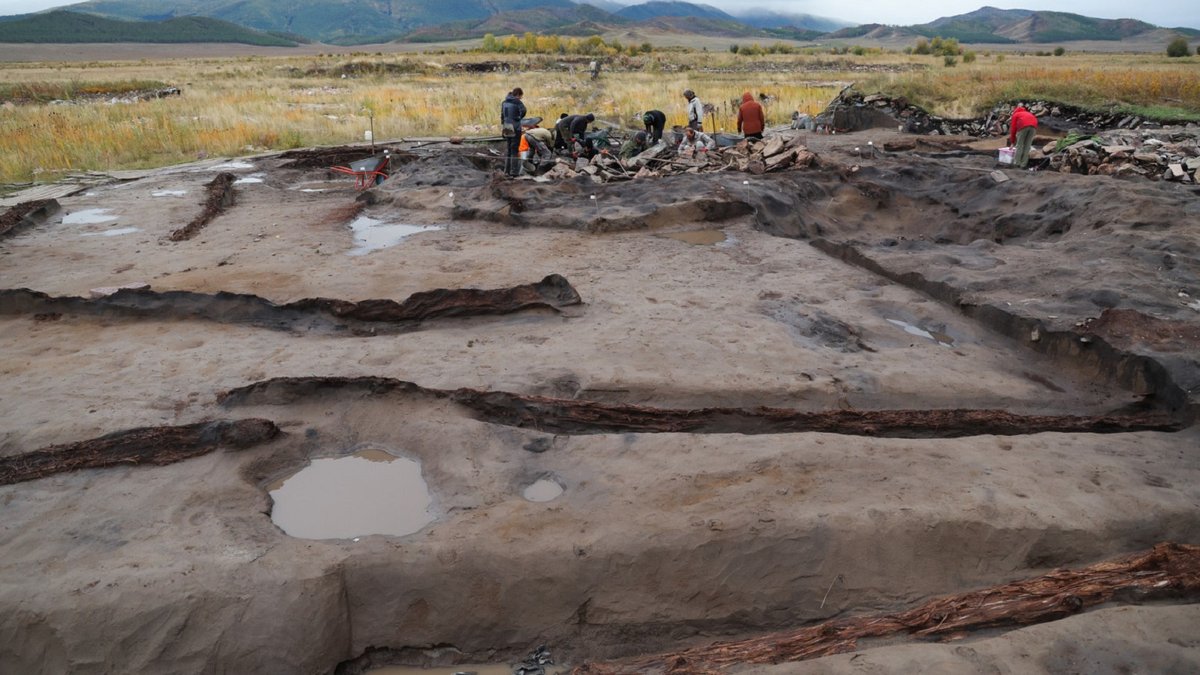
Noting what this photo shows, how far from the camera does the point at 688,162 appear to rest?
1307cm

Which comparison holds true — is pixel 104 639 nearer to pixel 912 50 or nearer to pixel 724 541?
pixel 724 541

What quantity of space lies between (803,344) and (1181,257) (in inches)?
166

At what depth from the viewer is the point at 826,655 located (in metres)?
3.08

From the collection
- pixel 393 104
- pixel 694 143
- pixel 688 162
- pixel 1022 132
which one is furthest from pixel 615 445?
pixel 393 104

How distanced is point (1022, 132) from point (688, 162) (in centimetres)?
535

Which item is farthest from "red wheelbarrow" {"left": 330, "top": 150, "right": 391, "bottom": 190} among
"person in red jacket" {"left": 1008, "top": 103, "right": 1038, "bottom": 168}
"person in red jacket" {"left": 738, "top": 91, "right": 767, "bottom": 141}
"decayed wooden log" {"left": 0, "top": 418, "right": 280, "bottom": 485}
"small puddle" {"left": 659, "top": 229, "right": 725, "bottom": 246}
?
"person in red jacket" {"left": 1008, "top": 103, "right": 1038, "bottom": 168}

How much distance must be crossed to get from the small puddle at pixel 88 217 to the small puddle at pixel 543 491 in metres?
9.60

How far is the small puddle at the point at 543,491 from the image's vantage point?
164 inches

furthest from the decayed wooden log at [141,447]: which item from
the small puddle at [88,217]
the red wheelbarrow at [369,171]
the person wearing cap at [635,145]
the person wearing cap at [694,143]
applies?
the person wearing cap at [635,145]

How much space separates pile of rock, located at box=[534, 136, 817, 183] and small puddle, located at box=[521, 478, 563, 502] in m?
8.51

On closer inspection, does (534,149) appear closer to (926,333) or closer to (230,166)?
(230,166)

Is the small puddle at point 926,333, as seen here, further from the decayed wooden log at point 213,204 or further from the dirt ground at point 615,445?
the decayed wooden log at point 213,204

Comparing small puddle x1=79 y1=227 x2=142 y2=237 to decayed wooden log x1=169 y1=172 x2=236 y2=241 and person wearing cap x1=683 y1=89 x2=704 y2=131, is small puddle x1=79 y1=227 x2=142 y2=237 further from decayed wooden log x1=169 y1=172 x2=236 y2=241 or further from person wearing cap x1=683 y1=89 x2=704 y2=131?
person wearing cap x1=683 y1=89 x2=704 y2=131

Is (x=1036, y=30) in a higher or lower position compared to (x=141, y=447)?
higher
